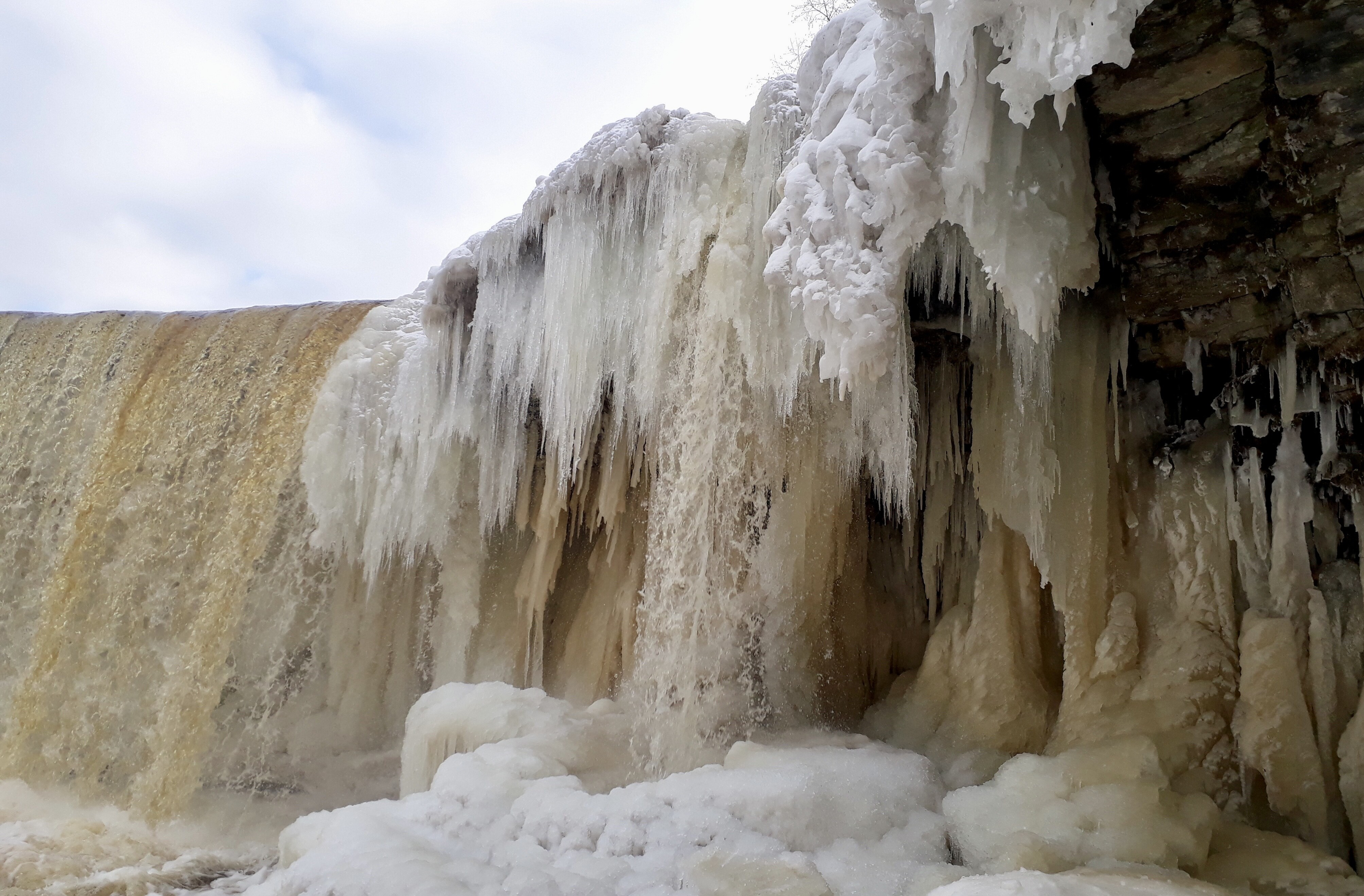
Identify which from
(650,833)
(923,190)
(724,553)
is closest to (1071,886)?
(650,833)

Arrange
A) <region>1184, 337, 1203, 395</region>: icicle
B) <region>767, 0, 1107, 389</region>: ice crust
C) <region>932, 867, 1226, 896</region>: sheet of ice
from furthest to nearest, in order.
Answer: <region>1184, 337, 1203, 395</region>: icicle < <region>767, 0, 1107, 389</region>: ice crust < <region>932, 867, 1226, 896</region>: sheet of ice

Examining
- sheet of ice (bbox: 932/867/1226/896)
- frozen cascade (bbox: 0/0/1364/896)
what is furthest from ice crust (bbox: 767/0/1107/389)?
sheet of ice (bbox: 932/867/1226/896)

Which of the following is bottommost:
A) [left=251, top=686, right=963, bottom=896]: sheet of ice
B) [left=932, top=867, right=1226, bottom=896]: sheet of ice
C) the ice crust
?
[left=251, top=686, right=963, bottom=896]: sheet of ice

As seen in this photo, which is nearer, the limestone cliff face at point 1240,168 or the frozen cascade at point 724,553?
the limestone cliff face at point 1240,168

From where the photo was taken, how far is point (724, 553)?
496 cm

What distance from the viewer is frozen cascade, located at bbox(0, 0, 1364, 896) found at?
123 inches

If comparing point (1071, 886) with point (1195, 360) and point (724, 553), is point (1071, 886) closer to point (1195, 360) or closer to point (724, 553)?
point (1195, 360)

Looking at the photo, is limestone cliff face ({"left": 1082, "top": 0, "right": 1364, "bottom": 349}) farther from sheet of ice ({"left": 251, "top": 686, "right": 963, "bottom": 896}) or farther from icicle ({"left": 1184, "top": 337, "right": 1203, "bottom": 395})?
sheet of ice ({"left": 251, "top": 686, "right": 963, "bottom": 896})

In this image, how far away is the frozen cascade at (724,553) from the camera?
312 centimetres

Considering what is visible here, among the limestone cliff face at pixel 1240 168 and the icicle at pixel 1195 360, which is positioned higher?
the limestone cliff face at pixel 1240 168

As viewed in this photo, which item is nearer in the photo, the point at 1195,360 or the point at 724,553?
the point at 1195,360

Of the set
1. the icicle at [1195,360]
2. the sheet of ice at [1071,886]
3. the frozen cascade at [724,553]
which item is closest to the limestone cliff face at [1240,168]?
the icicle at [1195,360]

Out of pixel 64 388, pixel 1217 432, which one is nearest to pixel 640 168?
pixel 1217 432

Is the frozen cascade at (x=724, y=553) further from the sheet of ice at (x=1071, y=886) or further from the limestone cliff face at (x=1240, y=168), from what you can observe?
the limestone cliff face at (x=1240, y=168)
